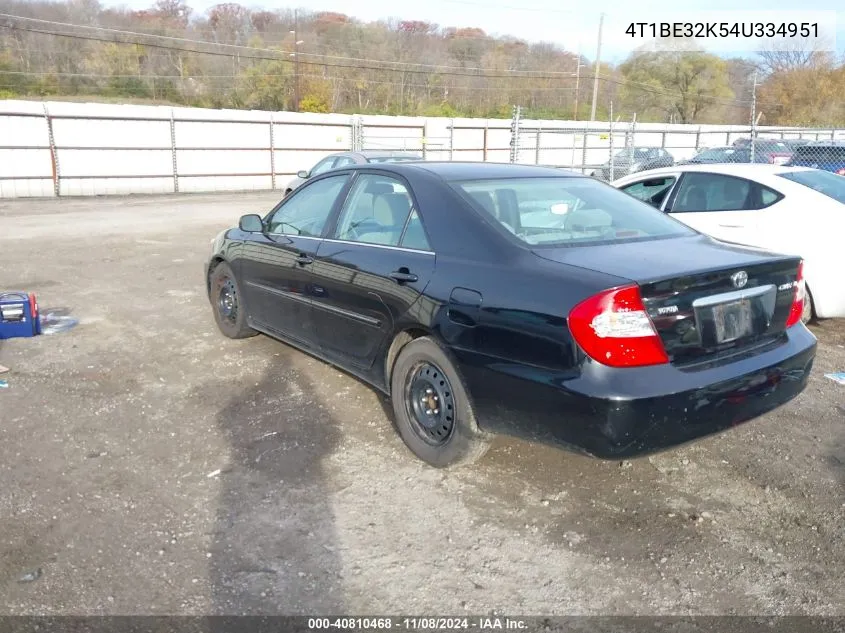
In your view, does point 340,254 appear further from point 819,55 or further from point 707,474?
point 819,55

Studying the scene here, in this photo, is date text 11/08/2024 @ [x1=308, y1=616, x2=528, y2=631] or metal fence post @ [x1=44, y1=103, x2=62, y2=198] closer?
date text 11/08/2024 @ [x1=308, y1=616, x2=528, y2=631]

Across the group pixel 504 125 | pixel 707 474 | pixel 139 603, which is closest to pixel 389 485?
pixel 139 603

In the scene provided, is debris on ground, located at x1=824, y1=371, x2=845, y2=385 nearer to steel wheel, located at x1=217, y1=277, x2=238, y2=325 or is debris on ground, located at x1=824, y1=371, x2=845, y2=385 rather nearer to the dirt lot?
the dirt lot

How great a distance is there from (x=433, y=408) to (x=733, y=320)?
5.02 feet

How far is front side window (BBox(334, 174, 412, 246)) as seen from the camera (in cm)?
414

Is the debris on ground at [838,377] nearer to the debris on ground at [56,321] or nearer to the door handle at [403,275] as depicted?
the door handle at [403,275]

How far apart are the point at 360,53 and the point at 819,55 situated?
1235 inches

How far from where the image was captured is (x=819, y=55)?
4659 cm

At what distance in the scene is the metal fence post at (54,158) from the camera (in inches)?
762

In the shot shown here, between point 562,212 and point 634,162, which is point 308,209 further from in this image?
point 634,162

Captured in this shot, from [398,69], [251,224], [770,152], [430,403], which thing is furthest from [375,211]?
[398,69]

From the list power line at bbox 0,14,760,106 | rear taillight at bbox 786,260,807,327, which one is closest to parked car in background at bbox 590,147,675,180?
rear taillight at bbox 786,260,807,327

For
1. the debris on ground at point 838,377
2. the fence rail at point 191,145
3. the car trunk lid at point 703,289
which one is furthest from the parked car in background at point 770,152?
the car trunk lid at point 703,289

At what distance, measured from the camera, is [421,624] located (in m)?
2.65
